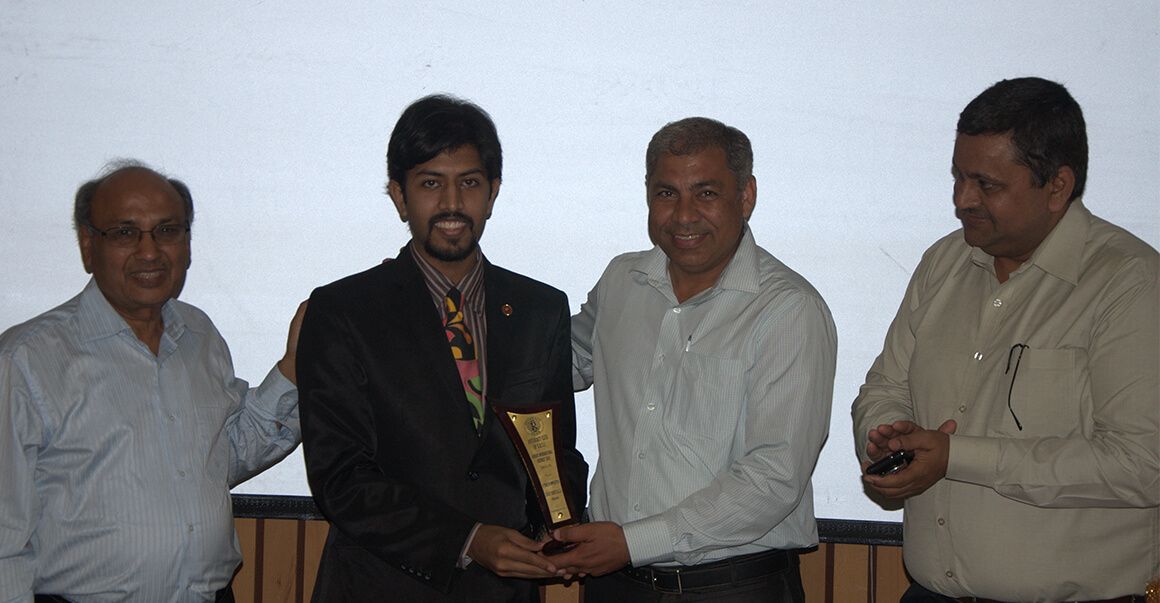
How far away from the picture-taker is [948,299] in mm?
2607

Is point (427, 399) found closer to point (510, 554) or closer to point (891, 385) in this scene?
point (510, 554)

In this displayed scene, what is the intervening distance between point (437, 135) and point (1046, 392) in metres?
1.53

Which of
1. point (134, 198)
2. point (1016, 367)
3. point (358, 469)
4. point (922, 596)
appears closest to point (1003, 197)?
point (1016, 367)

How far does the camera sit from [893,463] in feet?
7.66

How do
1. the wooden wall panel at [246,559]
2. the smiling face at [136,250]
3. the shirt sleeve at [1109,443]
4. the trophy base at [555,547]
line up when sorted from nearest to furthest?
the shirt sleeve at [1109,443] < the trophy base at [555,547] < the smiling face at [136,250] < the wooden wall panel at [246,559]

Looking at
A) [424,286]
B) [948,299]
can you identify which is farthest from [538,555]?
[948,299]

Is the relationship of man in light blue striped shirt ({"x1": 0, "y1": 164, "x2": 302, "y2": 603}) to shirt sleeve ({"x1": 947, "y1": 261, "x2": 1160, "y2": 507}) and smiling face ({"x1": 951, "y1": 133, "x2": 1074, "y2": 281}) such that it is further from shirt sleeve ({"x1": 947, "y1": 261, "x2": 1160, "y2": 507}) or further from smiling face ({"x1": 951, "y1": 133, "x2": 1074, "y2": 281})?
smiling face ({"x1": 951, "y1": 133, "x2": 1074, "y2": 281})

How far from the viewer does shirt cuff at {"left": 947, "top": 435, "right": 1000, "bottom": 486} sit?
229 cm

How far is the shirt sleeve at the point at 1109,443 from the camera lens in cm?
221

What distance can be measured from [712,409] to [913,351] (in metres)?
0.56

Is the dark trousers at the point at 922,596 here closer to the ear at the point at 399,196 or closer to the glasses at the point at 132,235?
the ear at the point at 399,196

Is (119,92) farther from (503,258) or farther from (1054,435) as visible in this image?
(1054,435)

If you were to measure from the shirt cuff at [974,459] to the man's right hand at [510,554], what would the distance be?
935mm

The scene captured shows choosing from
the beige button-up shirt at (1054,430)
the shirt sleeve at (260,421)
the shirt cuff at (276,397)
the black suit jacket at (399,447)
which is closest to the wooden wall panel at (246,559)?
the shirt sleeve at (260,421)
